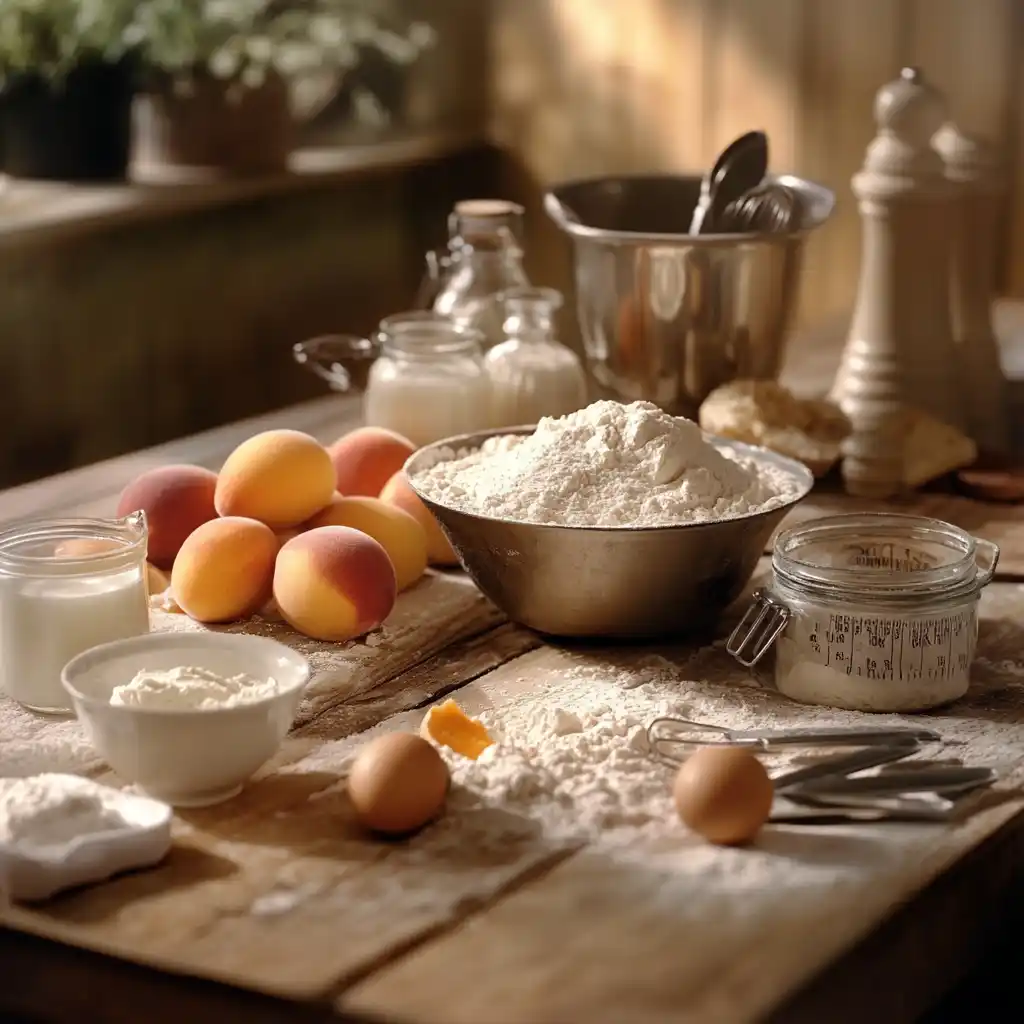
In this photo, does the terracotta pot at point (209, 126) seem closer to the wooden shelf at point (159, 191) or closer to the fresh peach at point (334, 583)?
the wooden shelf at point (159, 191)

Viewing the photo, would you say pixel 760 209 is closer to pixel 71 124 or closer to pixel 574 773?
pixel 574 773

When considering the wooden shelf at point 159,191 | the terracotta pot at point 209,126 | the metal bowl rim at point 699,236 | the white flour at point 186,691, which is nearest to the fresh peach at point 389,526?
the white flour at point 186,691

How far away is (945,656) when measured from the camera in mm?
1140

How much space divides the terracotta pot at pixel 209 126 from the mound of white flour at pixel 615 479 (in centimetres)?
195

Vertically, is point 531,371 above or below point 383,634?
above

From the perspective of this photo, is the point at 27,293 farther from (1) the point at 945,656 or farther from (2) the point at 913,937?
(2) the point at 913,937

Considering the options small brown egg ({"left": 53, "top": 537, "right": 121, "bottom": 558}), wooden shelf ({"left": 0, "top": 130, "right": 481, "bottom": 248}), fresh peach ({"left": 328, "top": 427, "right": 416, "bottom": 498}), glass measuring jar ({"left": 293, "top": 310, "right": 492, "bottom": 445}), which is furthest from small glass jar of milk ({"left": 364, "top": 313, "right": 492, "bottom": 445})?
wooden shelf ({"left": 0, "top": 130, "right": 481, "bottom": 248})

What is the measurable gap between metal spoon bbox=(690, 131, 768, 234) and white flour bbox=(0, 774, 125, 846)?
104 centimetres

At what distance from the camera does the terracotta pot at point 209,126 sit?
3.04m

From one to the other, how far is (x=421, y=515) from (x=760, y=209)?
568 mm

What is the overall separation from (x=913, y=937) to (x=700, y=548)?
0.40m

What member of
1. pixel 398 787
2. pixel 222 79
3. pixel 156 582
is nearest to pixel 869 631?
pixel 398 787

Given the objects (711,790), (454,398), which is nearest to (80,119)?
(454,398)

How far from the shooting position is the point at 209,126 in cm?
307
